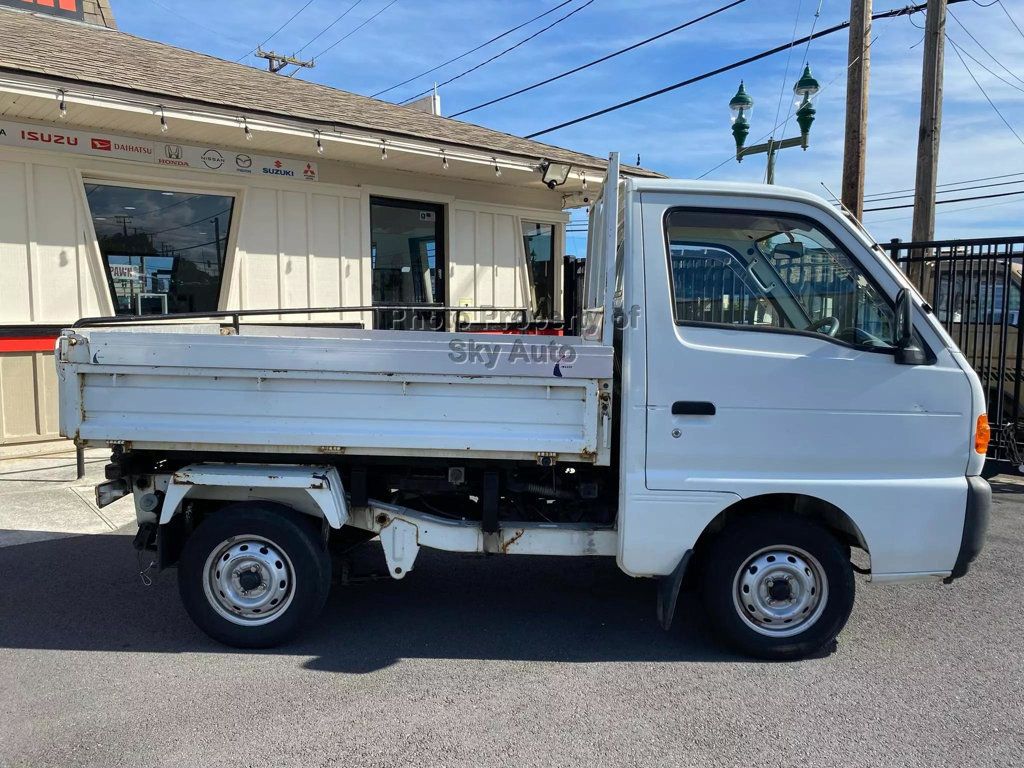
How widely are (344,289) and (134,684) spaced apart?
6.60 meters

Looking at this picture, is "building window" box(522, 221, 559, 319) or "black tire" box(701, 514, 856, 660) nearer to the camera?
"black tire" box(701, 514, 856, 660)

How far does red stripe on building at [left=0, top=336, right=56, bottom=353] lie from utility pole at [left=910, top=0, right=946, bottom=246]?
33.2 ft

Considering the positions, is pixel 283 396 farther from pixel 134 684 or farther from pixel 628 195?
pixel 628 195

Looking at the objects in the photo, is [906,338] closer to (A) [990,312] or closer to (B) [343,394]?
(B) [343,394]

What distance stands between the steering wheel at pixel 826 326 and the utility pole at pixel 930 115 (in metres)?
6.77

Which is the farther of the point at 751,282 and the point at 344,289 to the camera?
the point at 344,289

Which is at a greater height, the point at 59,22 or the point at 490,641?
the point at 59,22

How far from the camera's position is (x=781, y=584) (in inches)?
148

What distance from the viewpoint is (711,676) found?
367 cm

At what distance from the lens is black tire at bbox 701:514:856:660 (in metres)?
3.72

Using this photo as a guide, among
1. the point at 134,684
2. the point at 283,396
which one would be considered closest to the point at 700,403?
the point at 283,396

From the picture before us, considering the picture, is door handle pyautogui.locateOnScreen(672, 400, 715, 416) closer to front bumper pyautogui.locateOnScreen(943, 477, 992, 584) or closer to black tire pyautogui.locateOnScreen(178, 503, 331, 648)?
front bumper pyautogui.locateOnScreen(943, 477, 992, 584)

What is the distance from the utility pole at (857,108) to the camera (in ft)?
31.4

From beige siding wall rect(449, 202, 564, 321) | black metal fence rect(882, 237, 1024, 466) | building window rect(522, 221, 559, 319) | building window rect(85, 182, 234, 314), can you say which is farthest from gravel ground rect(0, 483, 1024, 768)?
building window rect(522, 221, 559, 319)
